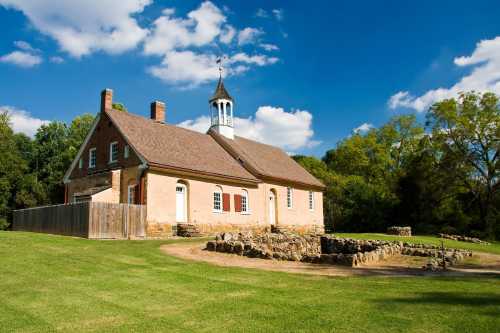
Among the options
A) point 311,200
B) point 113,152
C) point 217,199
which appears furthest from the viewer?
point 311,200

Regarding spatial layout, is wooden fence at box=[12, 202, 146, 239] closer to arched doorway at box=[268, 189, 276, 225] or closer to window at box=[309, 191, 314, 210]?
arched doorway at box=[268, 189, 276, 225]

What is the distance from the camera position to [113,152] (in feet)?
87.0

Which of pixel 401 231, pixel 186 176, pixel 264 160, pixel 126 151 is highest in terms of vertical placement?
pixel 264 160

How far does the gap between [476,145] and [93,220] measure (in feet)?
105

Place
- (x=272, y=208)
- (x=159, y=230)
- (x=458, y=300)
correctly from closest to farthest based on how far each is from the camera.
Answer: (x=458, y=300) → (x=159, y=230) → (x=272, y=208)

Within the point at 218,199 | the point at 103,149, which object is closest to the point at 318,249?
the point at 218,199

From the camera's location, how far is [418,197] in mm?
37156

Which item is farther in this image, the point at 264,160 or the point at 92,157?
the point at 264,160

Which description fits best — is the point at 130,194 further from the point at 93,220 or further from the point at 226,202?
the point at 226,202

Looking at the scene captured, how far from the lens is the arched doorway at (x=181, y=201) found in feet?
82.1

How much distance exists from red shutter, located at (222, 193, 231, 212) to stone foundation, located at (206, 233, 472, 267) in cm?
673

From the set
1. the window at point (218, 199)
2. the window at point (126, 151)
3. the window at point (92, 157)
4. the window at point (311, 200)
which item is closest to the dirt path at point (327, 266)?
the window at point (126, 151)

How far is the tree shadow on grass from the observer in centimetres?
754

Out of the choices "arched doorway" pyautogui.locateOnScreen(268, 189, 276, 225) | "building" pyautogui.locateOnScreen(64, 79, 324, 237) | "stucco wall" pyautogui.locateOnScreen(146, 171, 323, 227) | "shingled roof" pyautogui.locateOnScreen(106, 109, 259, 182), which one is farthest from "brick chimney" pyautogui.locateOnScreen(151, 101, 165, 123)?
"arched doorway" pyautogui.locateOnScreen(268, 189, 276, 225)
